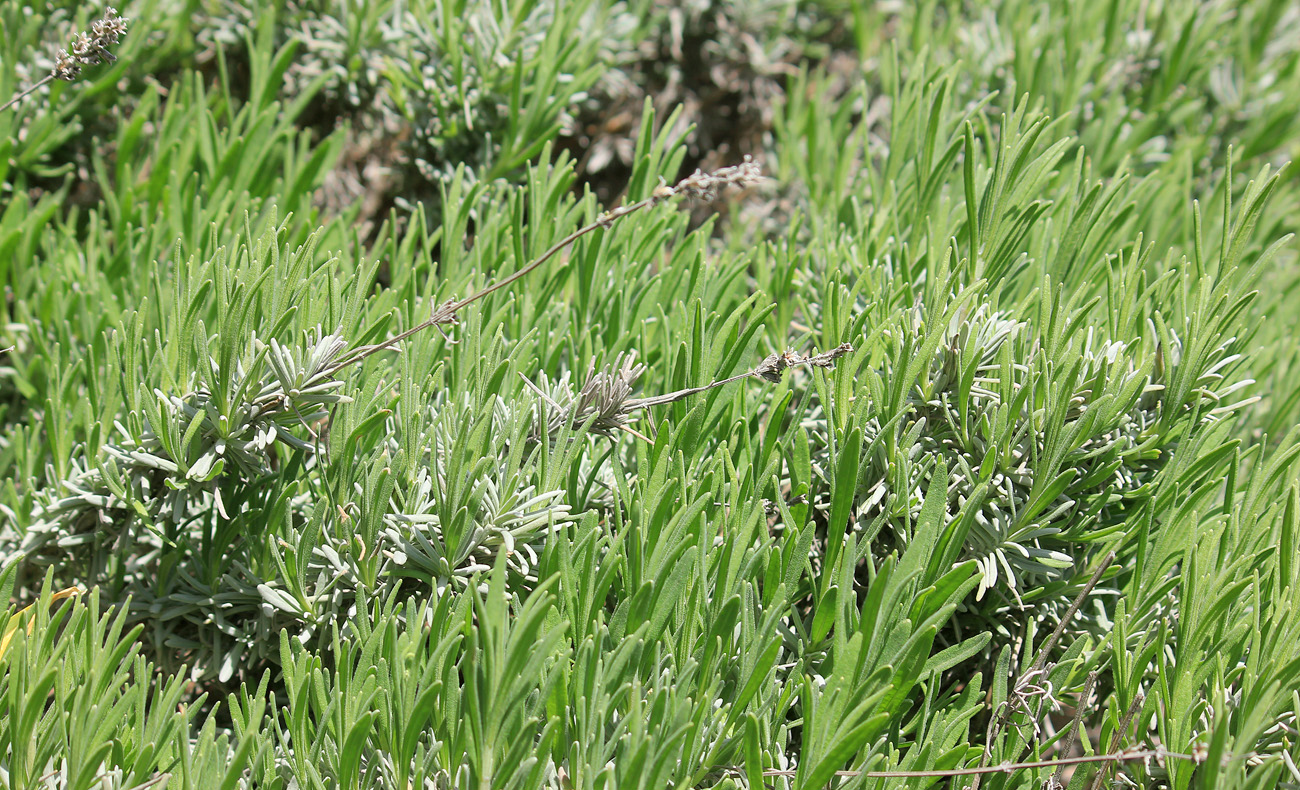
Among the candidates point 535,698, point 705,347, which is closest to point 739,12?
point 705,347

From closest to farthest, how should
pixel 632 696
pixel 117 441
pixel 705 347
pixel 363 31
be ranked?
pixel 632 696 < pixel 705 347 < pixel 117 441 < pixel 363 31

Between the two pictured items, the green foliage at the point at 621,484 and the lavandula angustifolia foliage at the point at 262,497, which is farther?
the lavandula angustifolia foliage at the point at 262,497

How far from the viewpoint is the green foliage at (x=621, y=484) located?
0.85 metres

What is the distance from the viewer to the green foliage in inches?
33.4

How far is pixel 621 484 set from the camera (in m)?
1.02

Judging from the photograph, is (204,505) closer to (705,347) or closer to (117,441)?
(117,441)

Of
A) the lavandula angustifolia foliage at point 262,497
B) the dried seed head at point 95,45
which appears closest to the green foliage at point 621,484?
the lavandula angustifolia foliage at point 262,497

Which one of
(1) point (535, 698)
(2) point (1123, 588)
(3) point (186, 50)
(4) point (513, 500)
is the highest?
(3) point (186, 50)

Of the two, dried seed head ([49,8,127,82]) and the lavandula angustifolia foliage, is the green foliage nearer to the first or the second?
the lavandula angustifolia foliage

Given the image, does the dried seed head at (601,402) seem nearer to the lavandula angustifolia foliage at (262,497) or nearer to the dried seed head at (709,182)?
the lavandula angustifolia foliage at (262,497)

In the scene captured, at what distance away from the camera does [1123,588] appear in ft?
3.81

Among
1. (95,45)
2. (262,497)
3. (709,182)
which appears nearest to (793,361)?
(709,182)

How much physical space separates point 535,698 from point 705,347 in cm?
44

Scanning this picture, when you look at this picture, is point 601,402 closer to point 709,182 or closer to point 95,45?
point 709,182
